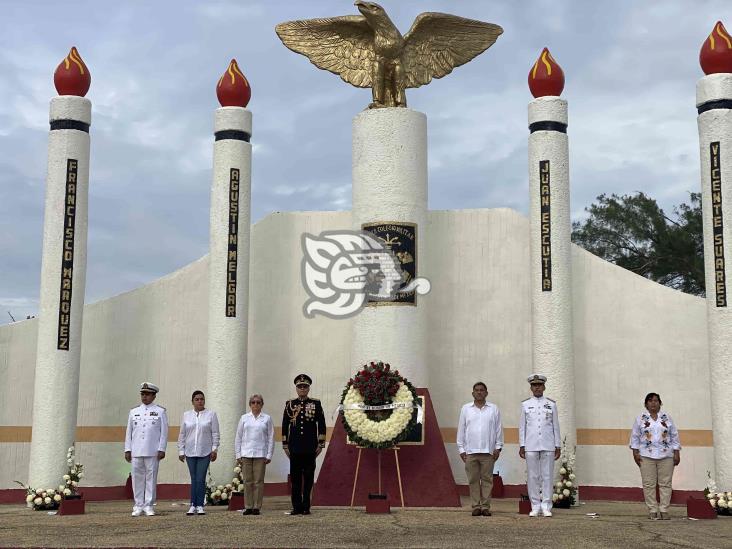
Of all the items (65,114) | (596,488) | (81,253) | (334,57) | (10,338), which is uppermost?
(334,57)

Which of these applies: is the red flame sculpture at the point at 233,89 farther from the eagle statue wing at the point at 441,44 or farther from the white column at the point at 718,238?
the white column at the point at 718,238

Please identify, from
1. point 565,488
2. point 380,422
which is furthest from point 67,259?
point 565,488

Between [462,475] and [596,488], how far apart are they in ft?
6.60

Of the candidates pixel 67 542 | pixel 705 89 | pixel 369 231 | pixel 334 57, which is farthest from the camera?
pixel 334 57

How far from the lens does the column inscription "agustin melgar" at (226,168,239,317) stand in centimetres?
1405

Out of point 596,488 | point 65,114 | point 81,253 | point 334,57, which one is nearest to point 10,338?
point 81,253

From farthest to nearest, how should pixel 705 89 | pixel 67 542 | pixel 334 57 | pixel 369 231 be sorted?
pixel 334 57
pixel 369 231
pixel 705 89
pixel 67 542

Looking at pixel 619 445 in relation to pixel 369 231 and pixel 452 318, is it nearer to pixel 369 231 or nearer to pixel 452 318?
pixel 452 318

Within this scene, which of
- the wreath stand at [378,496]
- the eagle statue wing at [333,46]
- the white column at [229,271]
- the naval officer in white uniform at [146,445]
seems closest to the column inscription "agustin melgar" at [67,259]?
the white column at [229,271]

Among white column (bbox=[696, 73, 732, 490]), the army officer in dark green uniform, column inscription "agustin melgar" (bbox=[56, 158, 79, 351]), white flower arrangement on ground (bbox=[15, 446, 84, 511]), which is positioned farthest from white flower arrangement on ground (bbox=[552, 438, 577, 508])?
column inscription "agustin melgar" (bbox=[56, 158, 79, 351])

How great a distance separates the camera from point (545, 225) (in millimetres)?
13586

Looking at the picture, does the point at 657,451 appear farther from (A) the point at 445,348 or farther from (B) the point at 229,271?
(B) the point at 229,271

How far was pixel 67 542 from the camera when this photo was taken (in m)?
8.02

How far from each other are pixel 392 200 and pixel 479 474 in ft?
14.4
